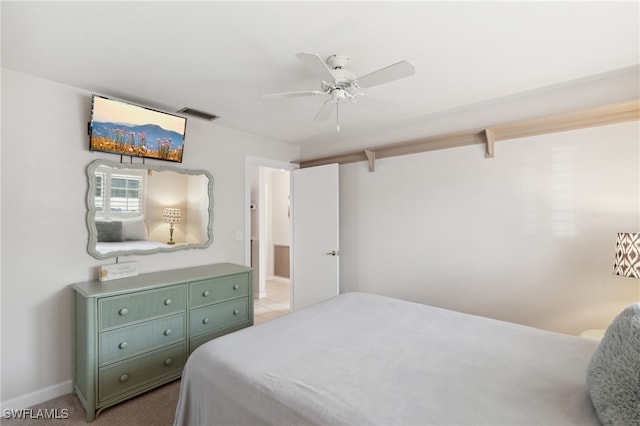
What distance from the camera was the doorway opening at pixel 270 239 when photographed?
4.94 meters

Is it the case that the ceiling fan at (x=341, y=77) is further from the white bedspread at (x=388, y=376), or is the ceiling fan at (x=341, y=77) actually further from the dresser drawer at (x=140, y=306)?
the dresser drawer at (x=140, y=306)

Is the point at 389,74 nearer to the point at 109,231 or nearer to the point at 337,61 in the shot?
the point at 337,61

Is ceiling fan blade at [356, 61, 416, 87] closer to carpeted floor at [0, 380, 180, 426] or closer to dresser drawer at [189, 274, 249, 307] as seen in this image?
dresser drawer at [189, 274, 249, 307]

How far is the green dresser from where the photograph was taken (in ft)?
6.76

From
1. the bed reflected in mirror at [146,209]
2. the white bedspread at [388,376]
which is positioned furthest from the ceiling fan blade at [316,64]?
the bed reflected in mirror at [146,209]

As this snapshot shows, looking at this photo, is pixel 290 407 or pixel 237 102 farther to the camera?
pixel 237 102

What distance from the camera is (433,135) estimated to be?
312 centimetres

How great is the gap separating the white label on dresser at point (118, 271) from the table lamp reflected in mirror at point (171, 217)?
42cm

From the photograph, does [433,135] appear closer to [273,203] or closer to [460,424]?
[460,424]

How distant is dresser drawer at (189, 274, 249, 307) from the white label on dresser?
53 cm

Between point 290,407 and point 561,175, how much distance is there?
2664mm

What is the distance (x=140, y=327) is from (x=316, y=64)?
7.33 feet

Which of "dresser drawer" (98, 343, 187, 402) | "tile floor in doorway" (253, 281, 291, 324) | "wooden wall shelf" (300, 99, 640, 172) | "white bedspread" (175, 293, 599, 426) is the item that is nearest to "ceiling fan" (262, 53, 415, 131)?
"wooden wall shelf" (300, 99, 640, 172)

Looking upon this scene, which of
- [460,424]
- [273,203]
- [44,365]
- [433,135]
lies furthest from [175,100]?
[273,203]
